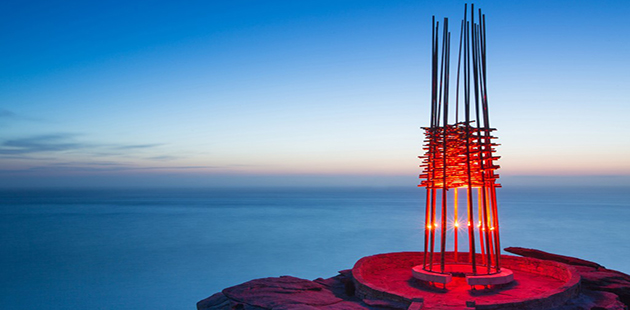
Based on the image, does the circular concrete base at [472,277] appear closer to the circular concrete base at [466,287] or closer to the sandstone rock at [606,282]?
the circular concrete base at [466,287]

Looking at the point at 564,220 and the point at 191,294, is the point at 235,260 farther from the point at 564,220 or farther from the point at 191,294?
the point at 564,220

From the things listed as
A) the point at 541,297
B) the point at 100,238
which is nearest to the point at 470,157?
the point at 541,297

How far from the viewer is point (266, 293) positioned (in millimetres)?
9156

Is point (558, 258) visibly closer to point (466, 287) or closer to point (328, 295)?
point (466, 287)

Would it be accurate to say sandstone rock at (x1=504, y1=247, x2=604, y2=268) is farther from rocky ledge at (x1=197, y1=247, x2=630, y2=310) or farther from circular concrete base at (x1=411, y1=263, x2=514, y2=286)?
circular concrete base at (x1=411, y1=263, x2=514, y2=286)

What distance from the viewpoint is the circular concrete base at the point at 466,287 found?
7.64 m

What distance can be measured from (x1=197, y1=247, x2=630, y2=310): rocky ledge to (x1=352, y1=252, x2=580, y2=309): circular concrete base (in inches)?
10.0

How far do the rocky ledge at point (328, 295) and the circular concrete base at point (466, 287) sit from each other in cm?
25

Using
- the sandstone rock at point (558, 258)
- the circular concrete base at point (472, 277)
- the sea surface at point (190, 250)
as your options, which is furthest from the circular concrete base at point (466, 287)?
the sea surface at point (190, 250)

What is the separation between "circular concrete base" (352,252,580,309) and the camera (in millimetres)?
7645

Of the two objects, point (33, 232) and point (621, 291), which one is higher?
point (621, 291)

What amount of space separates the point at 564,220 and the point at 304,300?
171 feet

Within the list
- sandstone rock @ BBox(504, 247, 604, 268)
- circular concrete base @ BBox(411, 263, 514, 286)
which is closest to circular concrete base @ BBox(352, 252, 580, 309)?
circular concrete base @ BBox(411, 263, 514, 286)

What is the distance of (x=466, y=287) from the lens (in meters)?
9.24
